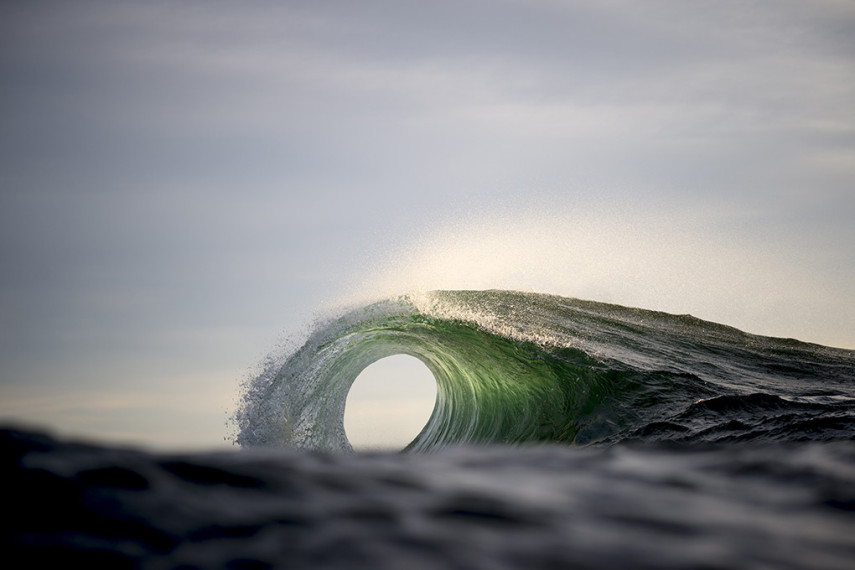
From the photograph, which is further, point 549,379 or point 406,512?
point 549,379

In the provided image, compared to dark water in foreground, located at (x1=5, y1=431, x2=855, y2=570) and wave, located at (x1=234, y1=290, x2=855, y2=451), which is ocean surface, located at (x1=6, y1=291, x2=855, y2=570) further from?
wave, located at (x1=234, y1=290, x2=855, y2=451)

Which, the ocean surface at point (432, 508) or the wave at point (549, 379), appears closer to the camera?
the ocean surface at point (432, 508)

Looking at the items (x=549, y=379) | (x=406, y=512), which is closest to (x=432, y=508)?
(x=406, y=512)

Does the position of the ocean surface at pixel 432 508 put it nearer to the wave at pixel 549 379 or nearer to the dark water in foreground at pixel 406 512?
the dark water in foreground at pixel 406 512

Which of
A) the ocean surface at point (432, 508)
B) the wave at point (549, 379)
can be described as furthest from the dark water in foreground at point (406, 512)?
the wave at point (549, 379)

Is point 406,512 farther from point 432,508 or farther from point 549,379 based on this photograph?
point 549,379

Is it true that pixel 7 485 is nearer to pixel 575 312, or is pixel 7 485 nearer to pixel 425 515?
pixel 425 515
